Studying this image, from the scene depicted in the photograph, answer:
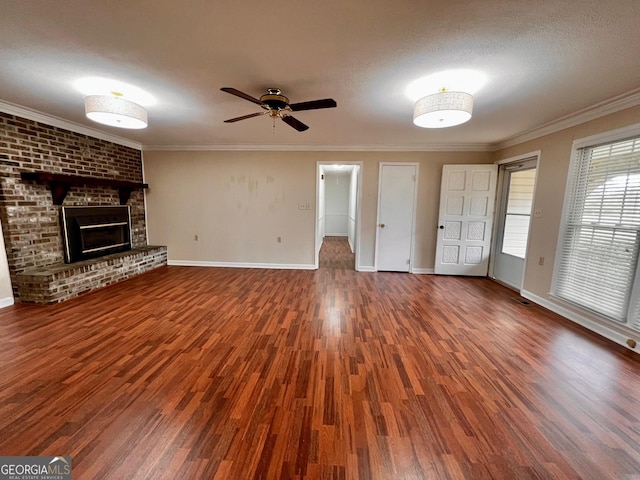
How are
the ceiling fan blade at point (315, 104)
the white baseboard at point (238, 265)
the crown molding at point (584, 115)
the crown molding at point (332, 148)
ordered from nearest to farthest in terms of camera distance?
the ceiling fan blade at point (315, 104) < the crown molding at point (584, 115) < the crown molding at point (332, 148) < the white baseboard at point (238, 265)

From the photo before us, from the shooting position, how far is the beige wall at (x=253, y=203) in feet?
15.1

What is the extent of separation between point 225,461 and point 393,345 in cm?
156

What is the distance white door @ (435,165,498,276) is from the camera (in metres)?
4.25

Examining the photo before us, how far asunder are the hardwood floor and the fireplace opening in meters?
1.01

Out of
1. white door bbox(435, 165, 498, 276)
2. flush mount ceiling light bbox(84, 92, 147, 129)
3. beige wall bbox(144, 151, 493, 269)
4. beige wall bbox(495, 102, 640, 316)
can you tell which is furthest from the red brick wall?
beige wall bbox(495, 102, 640, 316)

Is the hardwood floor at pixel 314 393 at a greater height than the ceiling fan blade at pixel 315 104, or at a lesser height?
lesser

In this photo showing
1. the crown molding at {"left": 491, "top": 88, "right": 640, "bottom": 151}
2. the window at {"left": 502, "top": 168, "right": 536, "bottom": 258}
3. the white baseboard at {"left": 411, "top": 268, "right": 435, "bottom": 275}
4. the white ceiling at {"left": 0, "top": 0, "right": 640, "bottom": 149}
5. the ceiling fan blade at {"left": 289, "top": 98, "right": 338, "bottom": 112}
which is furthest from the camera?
the white baseboard at {"left": 411, "top": 268, "right": 435, "bottom": 275}

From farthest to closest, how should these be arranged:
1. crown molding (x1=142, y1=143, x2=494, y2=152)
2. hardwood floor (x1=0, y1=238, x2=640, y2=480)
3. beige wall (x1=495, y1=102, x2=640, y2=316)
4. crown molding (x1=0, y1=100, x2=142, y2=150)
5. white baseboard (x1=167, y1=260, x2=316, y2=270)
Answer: white baseboard (x1=167, y1=260, x2=316, y2=270)
crown molding (x1=142, y1=143, x2=494, y2=152)
beige wall (x1=495, y1=102, x2=640, y2=316)
crown molding (x1=0, y1=100, x2=142, y2=150)
hardwood floor (x1=0, y1=238, x2=640, y2=480)

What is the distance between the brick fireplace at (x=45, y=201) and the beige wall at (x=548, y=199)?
240 inches

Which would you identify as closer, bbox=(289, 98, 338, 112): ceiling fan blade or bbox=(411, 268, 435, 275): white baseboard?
bbox=(289, 98, 338, 112): ceiling fan blade

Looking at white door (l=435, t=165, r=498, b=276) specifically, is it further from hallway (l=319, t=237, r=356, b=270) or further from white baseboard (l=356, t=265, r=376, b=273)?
hallway (l=319, t=237, r=356, b=270)

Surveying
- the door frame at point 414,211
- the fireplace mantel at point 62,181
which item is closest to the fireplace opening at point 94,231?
the fireplace mantel at point 62,181

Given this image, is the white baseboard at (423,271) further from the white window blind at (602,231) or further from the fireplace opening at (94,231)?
the fireplace opening at (94,231)

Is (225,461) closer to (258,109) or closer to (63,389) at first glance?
(63,389)
